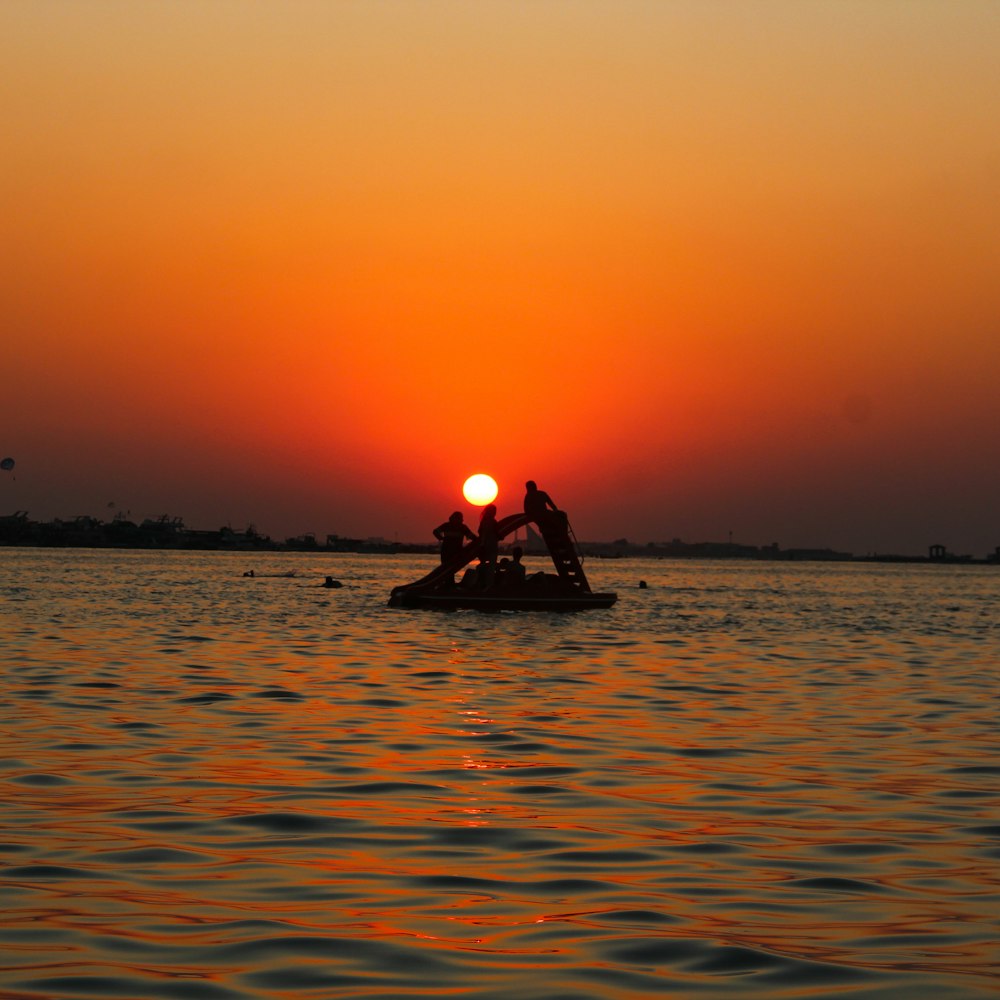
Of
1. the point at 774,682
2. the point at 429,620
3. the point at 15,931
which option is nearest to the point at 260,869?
the point at 15,931

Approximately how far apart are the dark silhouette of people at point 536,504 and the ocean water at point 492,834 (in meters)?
19.9

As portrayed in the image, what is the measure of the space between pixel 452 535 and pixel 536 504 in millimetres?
2881

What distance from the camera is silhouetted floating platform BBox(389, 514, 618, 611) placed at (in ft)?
145

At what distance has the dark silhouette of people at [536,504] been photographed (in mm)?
44781

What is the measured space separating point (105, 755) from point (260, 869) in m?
5.43

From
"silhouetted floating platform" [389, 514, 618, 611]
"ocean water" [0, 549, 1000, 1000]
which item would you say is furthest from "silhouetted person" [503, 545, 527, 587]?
"ocean water" [0, 549, 1000, 1000]

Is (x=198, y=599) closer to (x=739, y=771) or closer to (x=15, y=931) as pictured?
(x=739, y=771)

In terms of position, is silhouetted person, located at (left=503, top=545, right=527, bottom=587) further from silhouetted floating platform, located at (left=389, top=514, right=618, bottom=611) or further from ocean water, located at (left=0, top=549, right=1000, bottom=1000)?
ocean water, located at (left=0, top=549, right=1000, bottom=1000)

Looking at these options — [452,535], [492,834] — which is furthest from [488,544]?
[492,834]

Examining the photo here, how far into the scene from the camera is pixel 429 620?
42094 millimetres

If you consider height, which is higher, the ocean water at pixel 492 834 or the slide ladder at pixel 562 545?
the slide ladder at pixel 562 545

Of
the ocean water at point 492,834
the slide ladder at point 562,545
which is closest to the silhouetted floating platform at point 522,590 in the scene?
the slide ladder at point 562,545

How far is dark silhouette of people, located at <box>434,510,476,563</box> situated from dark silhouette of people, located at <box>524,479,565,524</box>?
1997 millimetres

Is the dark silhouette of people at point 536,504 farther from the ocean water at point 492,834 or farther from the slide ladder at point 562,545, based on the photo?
the ocean water at point 492,834
